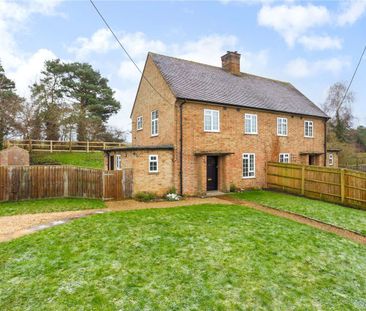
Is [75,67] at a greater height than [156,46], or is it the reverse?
[75,67]

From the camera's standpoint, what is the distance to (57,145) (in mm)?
30172

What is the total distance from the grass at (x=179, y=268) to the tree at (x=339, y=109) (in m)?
44.3

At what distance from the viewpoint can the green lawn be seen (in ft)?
33.9

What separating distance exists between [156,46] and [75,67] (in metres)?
22.0

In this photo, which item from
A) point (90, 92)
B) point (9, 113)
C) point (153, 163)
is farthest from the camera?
point (90, 92)

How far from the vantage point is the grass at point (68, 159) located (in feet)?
87.5

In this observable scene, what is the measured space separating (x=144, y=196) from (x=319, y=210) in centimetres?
913

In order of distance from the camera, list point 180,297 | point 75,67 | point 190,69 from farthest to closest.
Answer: point 75,67, point 190,69, point 180,297

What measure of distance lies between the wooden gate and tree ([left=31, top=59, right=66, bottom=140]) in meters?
21.0

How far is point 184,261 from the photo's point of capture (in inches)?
245

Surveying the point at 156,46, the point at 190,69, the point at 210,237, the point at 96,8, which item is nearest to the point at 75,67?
the point at 156,46

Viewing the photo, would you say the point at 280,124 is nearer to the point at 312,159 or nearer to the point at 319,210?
the point at 312,159

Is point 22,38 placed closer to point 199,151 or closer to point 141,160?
point 141,160

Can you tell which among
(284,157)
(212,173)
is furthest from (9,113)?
(284,157)
